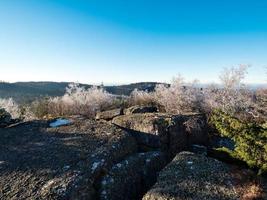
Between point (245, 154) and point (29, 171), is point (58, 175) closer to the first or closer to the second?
point (29, 171)

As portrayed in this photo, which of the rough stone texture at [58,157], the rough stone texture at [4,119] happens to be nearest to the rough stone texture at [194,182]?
the rough stone texture at [58,157]

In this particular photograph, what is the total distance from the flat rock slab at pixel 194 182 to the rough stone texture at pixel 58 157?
1473mm

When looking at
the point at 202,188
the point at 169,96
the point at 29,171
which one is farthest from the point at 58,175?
the point at 169,96

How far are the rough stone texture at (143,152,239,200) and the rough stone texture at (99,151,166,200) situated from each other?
834 mm

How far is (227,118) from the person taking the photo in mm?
6367

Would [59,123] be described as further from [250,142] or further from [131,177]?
[250,142]

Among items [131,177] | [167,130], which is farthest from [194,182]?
[167,130]

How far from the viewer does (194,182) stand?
5.38 metres

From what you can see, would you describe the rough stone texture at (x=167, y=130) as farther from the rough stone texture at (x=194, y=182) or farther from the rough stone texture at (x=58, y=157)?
the rough stone texture at (x=194, y=182)

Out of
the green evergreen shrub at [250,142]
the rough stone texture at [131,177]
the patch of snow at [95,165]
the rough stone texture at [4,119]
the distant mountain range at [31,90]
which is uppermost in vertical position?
the green evergreen shrub at [250,142]

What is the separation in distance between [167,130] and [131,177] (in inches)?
119

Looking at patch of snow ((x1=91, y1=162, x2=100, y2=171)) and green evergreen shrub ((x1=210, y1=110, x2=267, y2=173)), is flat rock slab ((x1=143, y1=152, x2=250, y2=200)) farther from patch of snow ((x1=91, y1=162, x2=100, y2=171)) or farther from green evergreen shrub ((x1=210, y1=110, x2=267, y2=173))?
patch of snow ((x1=91, y1=162, x2=100, y2=171))

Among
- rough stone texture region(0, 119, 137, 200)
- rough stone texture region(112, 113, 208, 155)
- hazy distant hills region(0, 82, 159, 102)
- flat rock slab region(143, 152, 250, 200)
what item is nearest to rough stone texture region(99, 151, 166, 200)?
rough stone texture region(0, 119, 137, 200)

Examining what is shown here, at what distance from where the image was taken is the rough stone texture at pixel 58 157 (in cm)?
570
